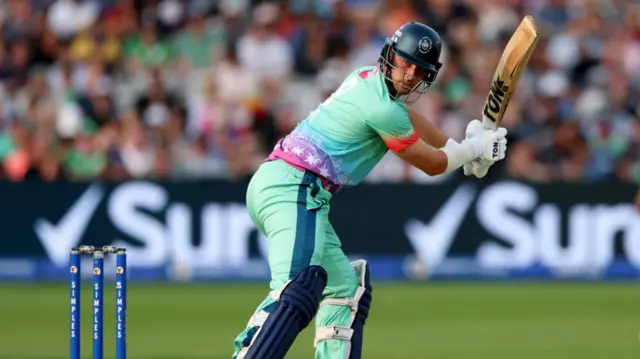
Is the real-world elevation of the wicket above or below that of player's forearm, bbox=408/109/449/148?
below

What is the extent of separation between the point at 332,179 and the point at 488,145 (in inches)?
29.8

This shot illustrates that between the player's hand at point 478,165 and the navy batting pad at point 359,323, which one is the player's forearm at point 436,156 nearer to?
the player's hand at point 478,165

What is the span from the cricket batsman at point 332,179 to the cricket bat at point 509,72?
0.44ft

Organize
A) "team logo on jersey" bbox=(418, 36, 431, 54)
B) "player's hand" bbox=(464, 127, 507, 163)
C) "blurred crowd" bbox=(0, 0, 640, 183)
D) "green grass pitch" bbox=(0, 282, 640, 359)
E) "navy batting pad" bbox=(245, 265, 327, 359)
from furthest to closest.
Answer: "blurred crowd" bbox=(0, 0, 640, 183), "green grass pitch" bbox=(0, 282, 640, 359), "player's hand" bbox=(464, 127, 507, 163), "team logo on jersey" bbox=(418, 36, 431, 54), "navy batting pad" bbox=(245, 265, 327, 359)

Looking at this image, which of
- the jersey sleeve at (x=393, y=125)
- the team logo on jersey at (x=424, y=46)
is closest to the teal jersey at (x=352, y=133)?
the jersey sleeve at (x=393, y=125)

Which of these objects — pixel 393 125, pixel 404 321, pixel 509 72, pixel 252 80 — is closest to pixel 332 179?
pixel 393 125

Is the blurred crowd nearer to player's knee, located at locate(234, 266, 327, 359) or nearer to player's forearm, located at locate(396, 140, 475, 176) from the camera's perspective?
player's forearm, located at locate(396, 140, 475, 176)

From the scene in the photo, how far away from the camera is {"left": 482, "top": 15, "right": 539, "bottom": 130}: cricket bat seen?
602 cm

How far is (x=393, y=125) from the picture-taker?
5.54 m

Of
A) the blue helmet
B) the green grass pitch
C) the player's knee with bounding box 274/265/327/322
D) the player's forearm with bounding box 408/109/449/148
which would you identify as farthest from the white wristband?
the green grass pitch

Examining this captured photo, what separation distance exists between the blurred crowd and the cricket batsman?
6.30m

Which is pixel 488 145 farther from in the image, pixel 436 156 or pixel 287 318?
pixel 287 318

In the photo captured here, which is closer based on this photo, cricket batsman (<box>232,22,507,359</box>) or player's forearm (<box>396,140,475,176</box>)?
cricket batsman (<box>232,22,507,359</box>)

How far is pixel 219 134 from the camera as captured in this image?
12.9 m
